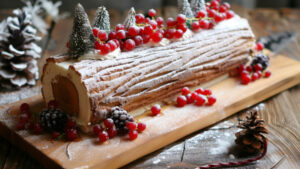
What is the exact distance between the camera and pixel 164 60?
6.06 feet

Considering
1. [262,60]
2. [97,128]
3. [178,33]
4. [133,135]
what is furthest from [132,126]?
[262,60]

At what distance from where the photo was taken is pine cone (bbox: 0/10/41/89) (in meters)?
2.16

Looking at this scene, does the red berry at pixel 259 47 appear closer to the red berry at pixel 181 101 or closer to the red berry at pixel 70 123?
the red berry at pixel 181 101

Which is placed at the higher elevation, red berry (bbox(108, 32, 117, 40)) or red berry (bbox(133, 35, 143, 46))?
red berry (bbox(108, 32, 117, 40))

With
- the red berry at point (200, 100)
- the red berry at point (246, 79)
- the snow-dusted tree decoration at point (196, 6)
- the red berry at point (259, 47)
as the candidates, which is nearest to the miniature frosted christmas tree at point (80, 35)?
the red berry at point (200, 100)

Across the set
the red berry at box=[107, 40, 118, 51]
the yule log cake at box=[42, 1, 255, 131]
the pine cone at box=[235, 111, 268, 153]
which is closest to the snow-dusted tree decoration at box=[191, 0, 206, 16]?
the yule log cake at box=[42, 1, 255, 131]

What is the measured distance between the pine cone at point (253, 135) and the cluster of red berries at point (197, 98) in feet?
1.03

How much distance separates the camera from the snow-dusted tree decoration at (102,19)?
68.3 inches

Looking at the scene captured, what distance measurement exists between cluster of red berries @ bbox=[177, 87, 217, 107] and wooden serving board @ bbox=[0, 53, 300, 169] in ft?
0.10

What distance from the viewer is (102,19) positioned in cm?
175

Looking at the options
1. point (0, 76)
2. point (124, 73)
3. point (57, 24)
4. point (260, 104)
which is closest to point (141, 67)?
point (124, 73)

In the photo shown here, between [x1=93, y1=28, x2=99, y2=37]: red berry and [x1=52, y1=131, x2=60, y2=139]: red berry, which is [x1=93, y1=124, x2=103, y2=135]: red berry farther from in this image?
[x1=93, y1=28, x2=99, y2=37]: red berry

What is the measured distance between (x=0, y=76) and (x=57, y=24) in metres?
0.96

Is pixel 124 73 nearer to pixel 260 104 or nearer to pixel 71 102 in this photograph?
pixel 71 102
